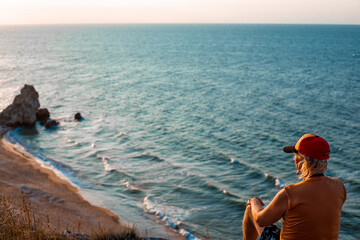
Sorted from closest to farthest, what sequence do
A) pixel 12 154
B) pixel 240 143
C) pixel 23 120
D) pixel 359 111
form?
pixel 12 154, pixel 240 143, pixel 23 120, pixel 359 111

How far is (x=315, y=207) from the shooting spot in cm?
357

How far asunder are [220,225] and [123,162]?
8100 millimetres

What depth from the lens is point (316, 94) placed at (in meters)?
35.2

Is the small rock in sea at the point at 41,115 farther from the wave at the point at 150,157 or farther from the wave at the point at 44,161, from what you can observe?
the wave at the point at 150,157

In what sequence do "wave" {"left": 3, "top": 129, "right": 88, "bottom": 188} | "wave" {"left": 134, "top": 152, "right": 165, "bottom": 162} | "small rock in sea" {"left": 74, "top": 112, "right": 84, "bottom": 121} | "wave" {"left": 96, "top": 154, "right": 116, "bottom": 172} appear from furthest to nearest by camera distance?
1. "small rock in sea" {"left": 74, "top": 112, "right": 84, "bottom": 121}
2. "wave" {"left": 134, "top": 152, "right": 165, "bottom": 162}
3. "wave" {"left": 96, "top": 154, "right": 116, "bottom": 172}
4. "wave" {"left": 3, "top": 129, "right": 88, "bottom": 188}

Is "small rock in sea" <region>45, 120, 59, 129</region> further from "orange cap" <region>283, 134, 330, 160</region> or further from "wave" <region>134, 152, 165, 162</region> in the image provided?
"orange cap" <region>283, 134, 330, 160</region>

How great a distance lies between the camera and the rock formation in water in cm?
2510

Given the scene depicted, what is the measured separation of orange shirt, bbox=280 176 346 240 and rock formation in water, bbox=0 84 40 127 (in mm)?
25248

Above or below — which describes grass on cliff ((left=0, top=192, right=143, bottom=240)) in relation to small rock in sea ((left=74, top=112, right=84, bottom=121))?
above

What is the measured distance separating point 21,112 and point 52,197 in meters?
13.8

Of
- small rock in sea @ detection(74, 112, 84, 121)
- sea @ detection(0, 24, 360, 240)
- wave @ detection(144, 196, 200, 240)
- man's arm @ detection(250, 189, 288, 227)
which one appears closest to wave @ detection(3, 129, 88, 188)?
sea @ detection(0, 24, 360, 240)

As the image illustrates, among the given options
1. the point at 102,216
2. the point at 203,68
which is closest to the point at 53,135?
the point at 102,216

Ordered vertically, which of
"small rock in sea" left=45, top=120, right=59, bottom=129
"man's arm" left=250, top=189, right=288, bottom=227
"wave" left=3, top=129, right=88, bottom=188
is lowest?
"wave" left=3, top=129, right=88, bottom=188

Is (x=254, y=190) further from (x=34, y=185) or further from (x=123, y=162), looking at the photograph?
(x=34, y=185)
